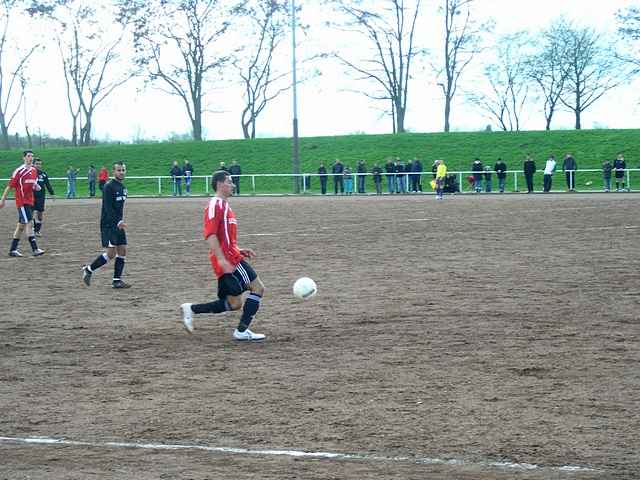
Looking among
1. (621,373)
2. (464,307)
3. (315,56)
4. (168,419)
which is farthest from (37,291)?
(315,56)

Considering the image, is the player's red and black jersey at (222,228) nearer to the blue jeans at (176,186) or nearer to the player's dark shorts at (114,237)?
the player's dark shorts at (114,237)

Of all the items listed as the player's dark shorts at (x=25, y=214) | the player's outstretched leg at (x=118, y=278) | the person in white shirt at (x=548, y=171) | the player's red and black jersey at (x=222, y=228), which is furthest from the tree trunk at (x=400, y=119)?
the player's red and black jersey at (x=222, y=228)

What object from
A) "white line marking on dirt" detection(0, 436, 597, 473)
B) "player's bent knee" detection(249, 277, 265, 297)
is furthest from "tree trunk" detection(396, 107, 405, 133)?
"white line marking on dirt" detection(0, 436, 597, 473)

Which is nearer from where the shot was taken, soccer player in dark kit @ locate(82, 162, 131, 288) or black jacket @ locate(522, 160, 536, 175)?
soccer player in dark kit @ locate(82, 162, 131, 288)

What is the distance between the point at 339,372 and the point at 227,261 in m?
1.83

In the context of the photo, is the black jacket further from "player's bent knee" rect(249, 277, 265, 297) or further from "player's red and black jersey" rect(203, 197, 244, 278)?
"player's red and black jersey" rect(203, 197, 244, 278)

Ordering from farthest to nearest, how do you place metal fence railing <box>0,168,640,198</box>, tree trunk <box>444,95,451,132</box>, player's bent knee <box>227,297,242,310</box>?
tree trunk <box>444,95,451,132</box> → metal fence railing <box>0,168,640,198</box> → player's bent knee <box>227,297,242,310</box>

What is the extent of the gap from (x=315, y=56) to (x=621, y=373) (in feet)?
196

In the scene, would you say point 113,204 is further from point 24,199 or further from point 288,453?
point 288,453

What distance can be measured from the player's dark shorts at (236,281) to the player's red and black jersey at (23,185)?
10644 millimetres

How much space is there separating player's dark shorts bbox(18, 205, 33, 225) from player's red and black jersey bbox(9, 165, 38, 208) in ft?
0.29

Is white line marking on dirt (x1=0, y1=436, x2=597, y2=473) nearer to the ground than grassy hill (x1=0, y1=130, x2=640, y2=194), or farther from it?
nearer to the ground

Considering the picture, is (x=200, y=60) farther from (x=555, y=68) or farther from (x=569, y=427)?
(x=569, y=427)

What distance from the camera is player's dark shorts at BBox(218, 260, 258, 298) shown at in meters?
9.46
